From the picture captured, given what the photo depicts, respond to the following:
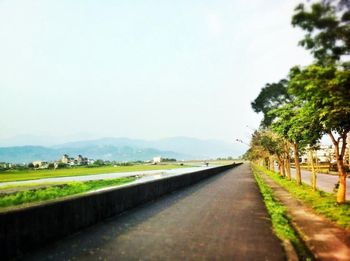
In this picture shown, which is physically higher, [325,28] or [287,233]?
[325,28]

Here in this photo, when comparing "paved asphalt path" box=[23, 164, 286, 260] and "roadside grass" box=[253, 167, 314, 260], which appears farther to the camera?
"roadside grass" box=[253, 167, 314, 260]

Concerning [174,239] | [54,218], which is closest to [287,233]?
[174,239]

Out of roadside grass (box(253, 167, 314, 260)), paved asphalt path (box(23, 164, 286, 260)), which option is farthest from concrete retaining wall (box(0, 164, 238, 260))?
roadside grass (box(253, 167, 314, 260))

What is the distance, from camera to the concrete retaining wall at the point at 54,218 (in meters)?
8.50

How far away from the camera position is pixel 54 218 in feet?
34.1

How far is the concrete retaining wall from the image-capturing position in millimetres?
8500

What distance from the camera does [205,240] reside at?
1028 cm

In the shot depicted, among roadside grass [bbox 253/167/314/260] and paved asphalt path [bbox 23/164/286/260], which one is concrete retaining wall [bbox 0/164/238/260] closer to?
paved asphalt path [bbox 23/164/286/260]

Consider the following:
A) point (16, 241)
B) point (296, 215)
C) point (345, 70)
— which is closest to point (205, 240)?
point (16, 241)

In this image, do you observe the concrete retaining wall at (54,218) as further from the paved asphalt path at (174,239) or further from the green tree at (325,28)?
the green tree at (325,28)

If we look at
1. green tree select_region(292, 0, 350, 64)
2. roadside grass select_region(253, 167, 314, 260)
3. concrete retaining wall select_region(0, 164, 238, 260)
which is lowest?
roadside grass select_region(253, 167, 314, 260)

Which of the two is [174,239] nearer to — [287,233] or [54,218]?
[54,218]

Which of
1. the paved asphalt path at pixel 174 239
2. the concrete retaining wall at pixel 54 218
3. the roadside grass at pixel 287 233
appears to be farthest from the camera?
the roadside grass at pixel 287 233

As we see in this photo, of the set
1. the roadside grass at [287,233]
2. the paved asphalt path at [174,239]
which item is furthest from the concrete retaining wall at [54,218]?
the roadside grass at [287,233]
